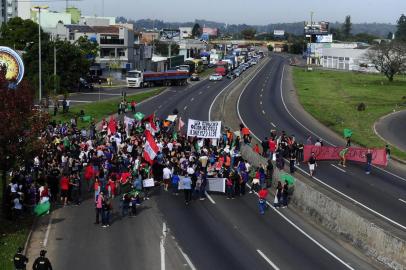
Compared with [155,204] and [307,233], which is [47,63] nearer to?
[155,204]

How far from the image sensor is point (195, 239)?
22.9 meters

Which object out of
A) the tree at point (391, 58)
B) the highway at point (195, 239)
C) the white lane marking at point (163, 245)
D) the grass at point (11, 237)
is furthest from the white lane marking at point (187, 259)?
the tree at point (391, 58)

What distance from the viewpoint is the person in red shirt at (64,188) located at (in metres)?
26.6

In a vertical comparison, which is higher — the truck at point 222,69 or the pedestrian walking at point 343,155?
the truck at point 222,69

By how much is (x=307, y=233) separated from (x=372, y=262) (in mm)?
3551

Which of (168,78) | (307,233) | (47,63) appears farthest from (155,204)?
(168,78)

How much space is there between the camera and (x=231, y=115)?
60.1 meters

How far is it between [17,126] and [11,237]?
4.13 metres

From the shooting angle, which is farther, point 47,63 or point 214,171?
point 47,63

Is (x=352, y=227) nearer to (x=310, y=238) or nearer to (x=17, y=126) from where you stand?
(x=310, y=238)

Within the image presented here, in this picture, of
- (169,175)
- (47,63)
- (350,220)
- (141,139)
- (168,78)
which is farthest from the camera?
(168,78)

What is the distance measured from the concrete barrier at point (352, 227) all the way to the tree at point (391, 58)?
83633 millimetres

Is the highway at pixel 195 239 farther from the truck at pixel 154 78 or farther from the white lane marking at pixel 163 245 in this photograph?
the truck at pixel 154 78

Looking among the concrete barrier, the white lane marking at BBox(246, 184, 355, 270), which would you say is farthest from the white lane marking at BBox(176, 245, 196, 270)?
the concrete barrier
